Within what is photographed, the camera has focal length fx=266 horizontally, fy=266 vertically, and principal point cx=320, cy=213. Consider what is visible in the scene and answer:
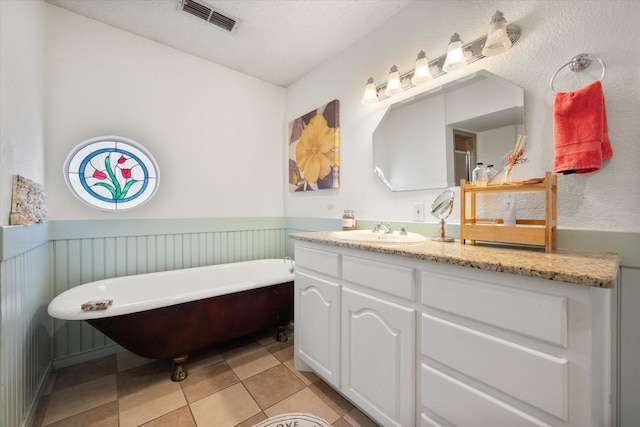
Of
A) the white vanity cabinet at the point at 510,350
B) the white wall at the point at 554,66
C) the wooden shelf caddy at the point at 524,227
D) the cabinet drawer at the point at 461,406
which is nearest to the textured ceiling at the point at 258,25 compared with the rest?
the white wall at the point at 554,66

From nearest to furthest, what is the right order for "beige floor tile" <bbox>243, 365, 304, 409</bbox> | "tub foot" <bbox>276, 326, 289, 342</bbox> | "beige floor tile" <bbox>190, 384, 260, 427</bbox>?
"beige floor tile" <bbox>190, 384, 260, 427</bbox>
"beige floor tile" <bbox>243, 365, 304, 409</bbox>
"tub foot" <bbox>276, 326, 289, 342</bbox>

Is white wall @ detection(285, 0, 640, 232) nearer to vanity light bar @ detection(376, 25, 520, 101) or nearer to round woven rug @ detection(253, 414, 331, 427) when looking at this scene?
vanity light bar @ detection(376, 25, 520, 101)

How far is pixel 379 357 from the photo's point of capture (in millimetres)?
1228

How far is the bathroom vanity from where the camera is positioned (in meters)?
0.73

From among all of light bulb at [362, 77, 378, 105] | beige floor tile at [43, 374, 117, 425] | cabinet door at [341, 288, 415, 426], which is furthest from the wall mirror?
beige floor tile at [43, 374, 117, 425]

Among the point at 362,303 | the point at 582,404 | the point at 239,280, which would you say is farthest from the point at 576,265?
the point at 239,280

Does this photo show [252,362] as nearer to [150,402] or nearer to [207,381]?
[207,381]

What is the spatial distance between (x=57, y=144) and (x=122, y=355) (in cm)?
162

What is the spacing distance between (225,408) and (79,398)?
0.88 meters

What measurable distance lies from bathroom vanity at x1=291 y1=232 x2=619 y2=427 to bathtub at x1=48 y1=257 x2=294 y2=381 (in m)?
0.61

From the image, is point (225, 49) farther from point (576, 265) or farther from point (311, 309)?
point (576, 265)

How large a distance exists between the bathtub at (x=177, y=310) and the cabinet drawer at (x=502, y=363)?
1.20m

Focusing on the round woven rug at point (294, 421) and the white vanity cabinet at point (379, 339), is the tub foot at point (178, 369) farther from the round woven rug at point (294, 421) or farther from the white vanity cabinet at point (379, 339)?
the white vanity cabinet at point (379, 339)

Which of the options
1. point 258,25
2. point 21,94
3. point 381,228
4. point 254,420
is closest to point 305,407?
point 254,420
